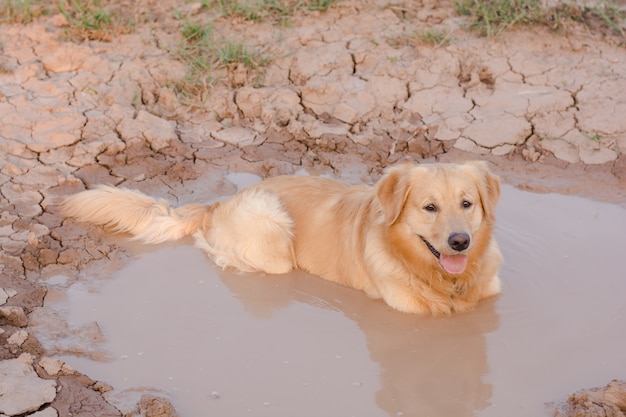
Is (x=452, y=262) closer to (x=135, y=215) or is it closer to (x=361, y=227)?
(x=361, y=227)

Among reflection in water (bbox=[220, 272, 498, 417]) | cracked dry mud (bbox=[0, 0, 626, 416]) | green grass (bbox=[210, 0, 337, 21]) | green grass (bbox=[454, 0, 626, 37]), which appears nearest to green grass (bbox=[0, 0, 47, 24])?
cracked dry mud (bbox=[0, 0, 626, 416])

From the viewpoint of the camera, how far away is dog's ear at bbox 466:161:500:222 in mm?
4629

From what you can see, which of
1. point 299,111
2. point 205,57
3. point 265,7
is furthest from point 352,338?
point 265,7

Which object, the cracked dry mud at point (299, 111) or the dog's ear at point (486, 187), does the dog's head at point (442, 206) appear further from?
the cracked dry mud at point (299, 111)

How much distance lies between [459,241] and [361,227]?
0.89 m

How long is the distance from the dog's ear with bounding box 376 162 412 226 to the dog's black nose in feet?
1.31

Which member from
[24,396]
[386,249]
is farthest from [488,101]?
[24,396]

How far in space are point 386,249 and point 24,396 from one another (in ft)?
7.35

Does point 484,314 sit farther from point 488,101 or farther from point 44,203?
point 44,203

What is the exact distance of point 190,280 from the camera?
5.18m

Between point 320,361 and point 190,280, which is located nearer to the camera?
point 320,361

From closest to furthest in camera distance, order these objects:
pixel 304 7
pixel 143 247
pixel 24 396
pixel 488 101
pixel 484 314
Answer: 1. pixel 24 396
2. pixel 484 314
3. pixel 143 247
4. pixel 488 101
5. pixel 304 7

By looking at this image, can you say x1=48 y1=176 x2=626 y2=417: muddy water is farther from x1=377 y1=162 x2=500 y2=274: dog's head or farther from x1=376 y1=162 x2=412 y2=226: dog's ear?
x1=376 y1=162 x2=412 y2=226: dog's ear

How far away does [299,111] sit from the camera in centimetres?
700
